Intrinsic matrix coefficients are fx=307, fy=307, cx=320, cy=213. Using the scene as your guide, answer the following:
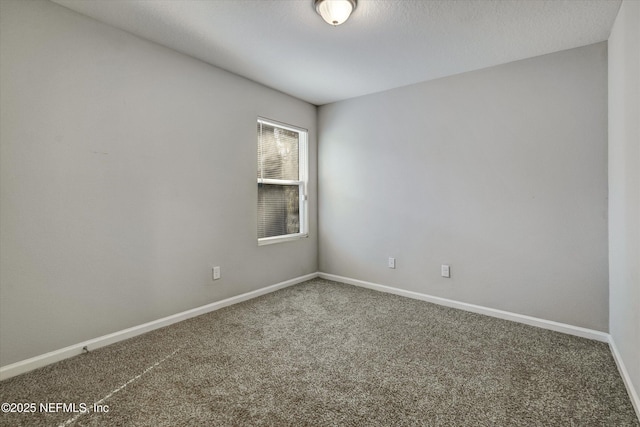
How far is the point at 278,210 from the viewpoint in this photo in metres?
3.79

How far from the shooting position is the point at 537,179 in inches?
105

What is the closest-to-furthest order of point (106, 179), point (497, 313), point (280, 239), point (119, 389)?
point (119, 389)
point (106, 179)
point (497, 313)
point (280, 239)

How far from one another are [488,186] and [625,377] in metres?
1.66

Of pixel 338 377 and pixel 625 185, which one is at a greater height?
pixel 625 185

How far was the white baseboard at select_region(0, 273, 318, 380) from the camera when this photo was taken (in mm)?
1908

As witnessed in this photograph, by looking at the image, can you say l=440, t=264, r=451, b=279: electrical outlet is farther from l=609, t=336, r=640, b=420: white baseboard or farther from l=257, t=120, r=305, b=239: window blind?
l=257, t=120, r=305, b=239: window blind

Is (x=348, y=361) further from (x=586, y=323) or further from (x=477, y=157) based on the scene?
(x=477, y=157)

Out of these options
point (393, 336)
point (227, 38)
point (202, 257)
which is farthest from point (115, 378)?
point (227, 38)

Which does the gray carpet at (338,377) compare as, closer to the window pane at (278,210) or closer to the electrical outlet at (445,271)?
the electrical outlet at (445,271)

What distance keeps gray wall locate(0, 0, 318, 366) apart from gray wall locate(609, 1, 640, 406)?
117 inches

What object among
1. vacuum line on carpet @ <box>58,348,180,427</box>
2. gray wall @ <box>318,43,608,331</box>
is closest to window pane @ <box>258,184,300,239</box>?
gray wall @ <box>318,43,608,331</box>

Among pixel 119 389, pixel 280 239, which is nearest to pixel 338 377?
pixel 119 389

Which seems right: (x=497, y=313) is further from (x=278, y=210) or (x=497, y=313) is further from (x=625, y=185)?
(x=278, y=210)

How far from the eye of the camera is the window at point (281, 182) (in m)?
3.55
